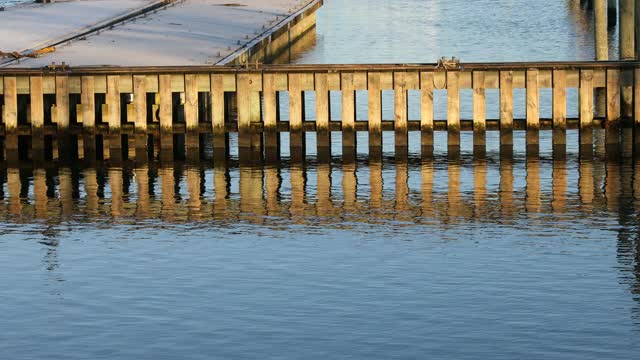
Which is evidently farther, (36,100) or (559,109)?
(36,100)

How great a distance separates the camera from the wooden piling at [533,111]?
60.6m

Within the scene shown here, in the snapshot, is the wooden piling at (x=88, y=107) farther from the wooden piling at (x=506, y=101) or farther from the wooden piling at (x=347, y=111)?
the wooden piling at (x=506, y=101)

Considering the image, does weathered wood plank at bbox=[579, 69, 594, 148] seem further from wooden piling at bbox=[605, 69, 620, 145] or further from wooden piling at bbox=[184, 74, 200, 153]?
wooden piling at bbox=[184, 74, 200, 153]

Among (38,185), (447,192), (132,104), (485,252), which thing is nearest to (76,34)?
(132,104)

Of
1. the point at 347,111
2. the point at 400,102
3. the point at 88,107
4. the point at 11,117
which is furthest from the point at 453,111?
the point at 11,117

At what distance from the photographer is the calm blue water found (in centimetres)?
3678

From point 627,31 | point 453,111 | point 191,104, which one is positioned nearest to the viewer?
point 453,111

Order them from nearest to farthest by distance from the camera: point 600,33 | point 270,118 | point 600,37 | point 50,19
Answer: point 270,118
point 600,37
point 600,33
point 50,19

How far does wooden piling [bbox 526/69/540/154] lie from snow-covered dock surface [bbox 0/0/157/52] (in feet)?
73.9

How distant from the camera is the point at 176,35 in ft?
283

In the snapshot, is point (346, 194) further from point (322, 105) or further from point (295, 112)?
point (295, 112)

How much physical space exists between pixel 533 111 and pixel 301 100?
283 inches

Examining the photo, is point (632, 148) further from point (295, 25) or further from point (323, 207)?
point (295, 25)

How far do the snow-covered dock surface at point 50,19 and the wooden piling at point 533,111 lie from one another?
2252cm
